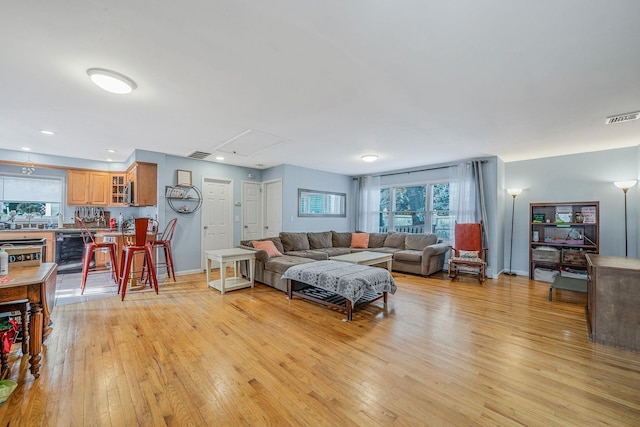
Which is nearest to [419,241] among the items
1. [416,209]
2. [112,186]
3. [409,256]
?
[409,256]

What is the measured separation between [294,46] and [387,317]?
9.59 feet

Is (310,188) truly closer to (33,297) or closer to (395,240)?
(395,240)

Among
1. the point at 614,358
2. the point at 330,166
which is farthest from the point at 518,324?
the point at 330,166

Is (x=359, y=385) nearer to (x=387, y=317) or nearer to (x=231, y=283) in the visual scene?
(x=387, y=317)

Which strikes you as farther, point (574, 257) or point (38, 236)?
point (38, 236)

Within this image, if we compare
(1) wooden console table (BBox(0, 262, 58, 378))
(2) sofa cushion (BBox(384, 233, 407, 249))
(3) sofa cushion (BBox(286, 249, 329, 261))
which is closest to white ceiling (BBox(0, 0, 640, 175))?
(1) wooden console table (BBox(0, 262, 58, 378))

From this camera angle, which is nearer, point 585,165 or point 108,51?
point 108,51

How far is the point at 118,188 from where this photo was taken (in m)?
5.91

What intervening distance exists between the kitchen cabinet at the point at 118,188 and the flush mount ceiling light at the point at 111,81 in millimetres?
4218

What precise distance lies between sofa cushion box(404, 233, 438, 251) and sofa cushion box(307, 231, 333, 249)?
182 centimetres

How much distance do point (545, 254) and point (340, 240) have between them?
13.4 ft

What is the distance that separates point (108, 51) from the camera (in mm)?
1927

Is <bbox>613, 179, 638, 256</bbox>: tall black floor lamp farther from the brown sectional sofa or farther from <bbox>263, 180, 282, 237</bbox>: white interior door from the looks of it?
<bbox>263, 180, 282, 237</bbox>: white interior door

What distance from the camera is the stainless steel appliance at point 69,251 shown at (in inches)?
204
